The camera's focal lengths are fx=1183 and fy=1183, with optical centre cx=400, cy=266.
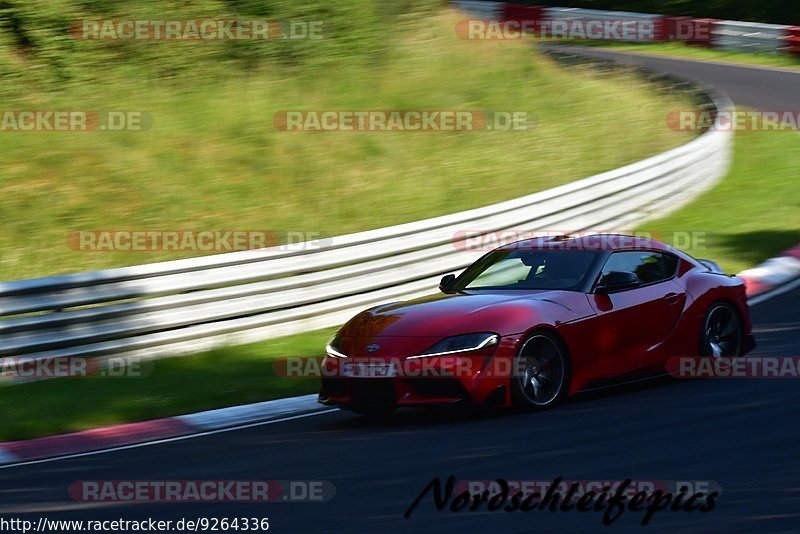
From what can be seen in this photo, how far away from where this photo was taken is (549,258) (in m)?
9.45

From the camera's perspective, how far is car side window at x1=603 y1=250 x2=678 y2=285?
9.45m

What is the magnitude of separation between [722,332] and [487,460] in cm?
363

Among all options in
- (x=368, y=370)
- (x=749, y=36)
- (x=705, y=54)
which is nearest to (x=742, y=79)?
(x=749, y=36)

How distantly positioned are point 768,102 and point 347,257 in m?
16.2

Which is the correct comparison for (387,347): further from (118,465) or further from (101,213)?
(101,213)

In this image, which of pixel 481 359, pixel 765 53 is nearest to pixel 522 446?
pixel 481 359

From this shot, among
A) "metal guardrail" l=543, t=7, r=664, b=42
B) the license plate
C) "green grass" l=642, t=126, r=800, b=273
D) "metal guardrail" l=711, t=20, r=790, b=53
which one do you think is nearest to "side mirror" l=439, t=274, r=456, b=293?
the license plate

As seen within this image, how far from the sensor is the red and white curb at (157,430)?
8.30m

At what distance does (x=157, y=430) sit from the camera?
8.84 metres

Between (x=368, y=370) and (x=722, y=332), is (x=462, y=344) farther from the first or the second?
(x=722, y=332)

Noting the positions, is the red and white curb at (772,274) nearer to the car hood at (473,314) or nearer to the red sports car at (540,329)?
the red sports car at (540,329)

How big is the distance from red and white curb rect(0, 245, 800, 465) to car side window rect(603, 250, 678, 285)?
2.58 metres

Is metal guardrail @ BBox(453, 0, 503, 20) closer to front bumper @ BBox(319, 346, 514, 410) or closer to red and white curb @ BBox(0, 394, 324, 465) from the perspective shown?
red and white curb @ BBox(0, 394, 324, 465)

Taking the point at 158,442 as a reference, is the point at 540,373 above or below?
above
